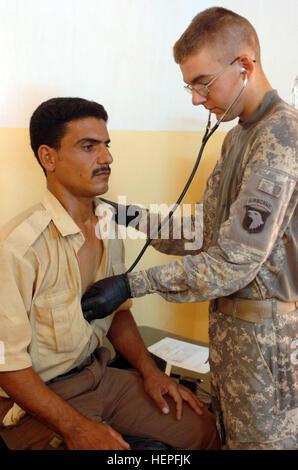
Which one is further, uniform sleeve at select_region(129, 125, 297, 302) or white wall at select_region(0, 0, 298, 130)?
white wall at select_region(0, 0, 298, 130)

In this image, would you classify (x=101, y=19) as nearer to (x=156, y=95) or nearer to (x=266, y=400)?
(x=156, y=95)

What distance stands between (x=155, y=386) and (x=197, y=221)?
601 millimetres

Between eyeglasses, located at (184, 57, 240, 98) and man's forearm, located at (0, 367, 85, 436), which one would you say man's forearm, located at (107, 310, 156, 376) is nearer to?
man's forearm, located at (0, 367, 85, 436)

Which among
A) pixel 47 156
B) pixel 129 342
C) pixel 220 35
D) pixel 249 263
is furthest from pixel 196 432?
pixel 220 35

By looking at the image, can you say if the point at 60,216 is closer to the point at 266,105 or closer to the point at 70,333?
the point at 70,333

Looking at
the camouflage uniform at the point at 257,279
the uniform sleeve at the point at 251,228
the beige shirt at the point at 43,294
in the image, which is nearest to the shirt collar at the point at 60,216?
the beige shirt at the point at 43,294

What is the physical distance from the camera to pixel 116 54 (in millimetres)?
1795

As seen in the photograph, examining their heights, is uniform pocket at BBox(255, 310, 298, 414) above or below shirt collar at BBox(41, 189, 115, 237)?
below

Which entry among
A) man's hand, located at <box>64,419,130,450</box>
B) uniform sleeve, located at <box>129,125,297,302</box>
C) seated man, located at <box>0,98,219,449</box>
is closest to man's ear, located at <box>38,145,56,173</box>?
seated man, located at <box>0,98,219,449</box>

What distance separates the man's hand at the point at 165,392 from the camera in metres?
1.39

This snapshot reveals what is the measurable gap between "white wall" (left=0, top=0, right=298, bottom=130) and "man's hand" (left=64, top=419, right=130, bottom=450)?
103 cm

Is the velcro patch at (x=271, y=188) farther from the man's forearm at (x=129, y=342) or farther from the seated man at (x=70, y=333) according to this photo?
the man's forearm at (x=129, y=342)

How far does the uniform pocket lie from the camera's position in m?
1.14

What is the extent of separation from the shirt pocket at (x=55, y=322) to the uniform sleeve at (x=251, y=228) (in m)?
0.33
